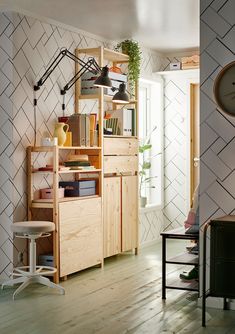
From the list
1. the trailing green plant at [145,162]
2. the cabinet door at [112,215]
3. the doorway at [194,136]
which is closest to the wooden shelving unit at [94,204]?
the cabinet door at [112,215]

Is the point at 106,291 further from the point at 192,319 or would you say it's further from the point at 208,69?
the point at 208,69

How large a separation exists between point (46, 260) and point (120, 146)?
5.35 feet

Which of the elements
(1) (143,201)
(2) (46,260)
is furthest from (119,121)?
(2) (46,260)

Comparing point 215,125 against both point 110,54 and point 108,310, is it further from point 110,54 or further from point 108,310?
point 110,54

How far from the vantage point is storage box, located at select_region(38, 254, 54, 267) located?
5.54m

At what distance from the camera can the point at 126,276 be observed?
5703mm

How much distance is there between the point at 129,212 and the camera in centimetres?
→ 678

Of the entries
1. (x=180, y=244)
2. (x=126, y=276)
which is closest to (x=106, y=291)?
(x=126, y=276)

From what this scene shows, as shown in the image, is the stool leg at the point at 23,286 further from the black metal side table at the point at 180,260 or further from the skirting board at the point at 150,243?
the skirting board at the point at 150,243

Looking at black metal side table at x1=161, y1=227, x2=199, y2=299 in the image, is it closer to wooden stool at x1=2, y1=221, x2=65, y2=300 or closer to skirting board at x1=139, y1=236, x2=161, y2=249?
wooden stool at x1=2, y1=221, x2=65, y2=300

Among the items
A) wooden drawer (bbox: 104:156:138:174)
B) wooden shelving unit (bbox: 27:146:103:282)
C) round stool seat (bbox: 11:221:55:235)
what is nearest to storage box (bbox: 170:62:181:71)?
wooden drawer (bbox: 104:156:138:174)

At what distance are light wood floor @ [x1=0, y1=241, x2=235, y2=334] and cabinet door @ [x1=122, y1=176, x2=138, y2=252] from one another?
3.20 feet

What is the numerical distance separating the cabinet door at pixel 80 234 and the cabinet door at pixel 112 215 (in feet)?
0.80

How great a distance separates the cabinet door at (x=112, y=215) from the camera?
20.7 feet
